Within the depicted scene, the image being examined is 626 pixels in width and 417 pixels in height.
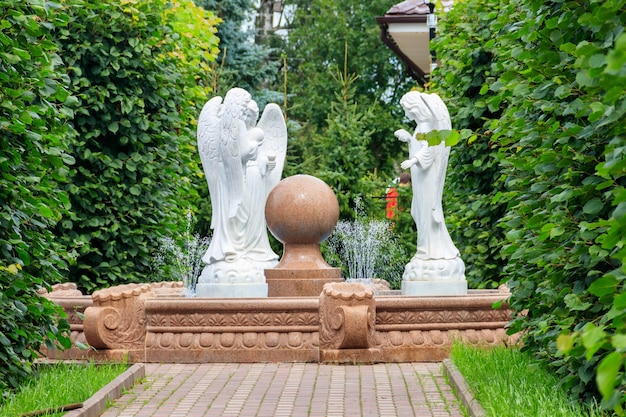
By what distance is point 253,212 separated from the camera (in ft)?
45.2

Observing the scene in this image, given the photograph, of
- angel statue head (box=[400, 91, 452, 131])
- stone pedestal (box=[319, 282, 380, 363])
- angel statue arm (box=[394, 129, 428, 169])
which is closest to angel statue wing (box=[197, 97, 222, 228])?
angel statue arm (box=[394, 129, 428, 169])

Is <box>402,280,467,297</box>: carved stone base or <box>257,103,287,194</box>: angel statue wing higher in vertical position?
<box>257,103,287,194</box>: angel statue wing

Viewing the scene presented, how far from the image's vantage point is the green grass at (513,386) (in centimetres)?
616

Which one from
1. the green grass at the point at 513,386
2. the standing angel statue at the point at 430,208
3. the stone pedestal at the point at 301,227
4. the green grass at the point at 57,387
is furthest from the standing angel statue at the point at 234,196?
the green grass at the point at 513,386

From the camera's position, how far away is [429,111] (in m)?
12.9

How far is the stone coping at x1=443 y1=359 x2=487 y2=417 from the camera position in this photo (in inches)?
283

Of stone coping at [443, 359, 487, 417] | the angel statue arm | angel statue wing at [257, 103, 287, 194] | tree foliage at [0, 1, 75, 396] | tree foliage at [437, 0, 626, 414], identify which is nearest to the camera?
tree foliage at [437, 0, 626, 414]

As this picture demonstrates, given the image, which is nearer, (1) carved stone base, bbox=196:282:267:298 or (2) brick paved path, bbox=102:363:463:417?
(2) brick paved path, bbox=102:363:463:417

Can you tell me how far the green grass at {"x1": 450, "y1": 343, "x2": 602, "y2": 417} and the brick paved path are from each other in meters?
0.32

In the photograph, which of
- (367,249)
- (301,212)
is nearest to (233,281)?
(301,212)

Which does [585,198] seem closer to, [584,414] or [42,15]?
[584,414]

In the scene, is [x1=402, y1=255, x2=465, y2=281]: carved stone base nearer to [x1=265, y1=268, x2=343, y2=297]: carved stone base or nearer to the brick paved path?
[x1=265, y1=268, x2=343, y2=297]: carved stone base

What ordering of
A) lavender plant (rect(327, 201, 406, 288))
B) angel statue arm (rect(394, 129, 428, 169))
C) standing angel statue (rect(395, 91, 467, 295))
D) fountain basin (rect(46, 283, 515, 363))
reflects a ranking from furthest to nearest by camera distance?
lavender plant (rect(327, 201, 406, 288)) < standing angel statue (rect(395, 91, 467, 295)) < angel statue arm (rect(394, 129, 428, 169)) < fountain basin (rect(46, 283, 515, 363))

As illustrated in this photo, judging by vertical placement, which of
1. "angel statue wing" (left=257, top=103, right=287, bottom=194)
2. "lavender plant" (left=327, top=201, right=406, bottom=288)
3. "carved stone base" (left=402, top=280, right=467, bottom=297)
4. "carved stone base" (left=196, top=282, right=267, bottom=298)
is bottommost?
"lavender plant" (left=327, top=201, right=406, bottom=288)
